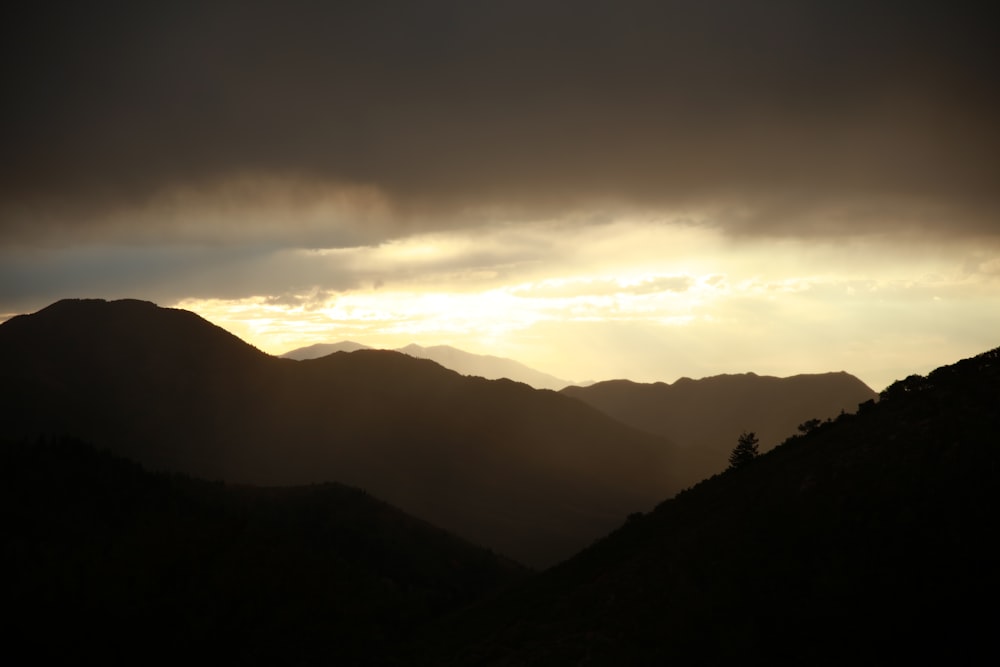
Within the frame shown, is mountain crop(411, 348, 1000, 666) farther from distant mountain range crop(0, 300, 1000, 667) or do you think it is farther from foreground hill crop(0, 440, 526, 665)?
foreground hill crop(0, 440, 526, 665)

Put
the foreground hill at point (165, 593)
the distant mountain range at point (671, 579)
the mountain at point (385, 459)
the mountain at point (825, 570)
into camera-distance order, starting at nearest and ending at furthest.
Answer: the mountain at point (825, 570) → the distant mountain range at point (671, 579) → the foreground hill at point (165, 593) → the mountain at point (385, 459)

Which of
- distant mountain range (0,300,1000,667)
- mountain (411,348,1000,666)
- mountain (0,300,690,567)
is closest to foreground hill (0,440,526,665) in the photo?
distant mountain range (0,300,1000,667)

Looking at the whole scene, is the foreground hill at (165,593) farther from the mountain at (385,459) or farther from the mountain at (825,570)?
the mountain at (385,459)

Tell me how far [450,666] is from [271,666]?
26.4 feet

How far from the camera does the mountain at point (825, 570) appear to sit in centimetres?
1930

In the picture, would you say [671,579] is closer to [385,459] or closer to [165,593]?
[165,593]

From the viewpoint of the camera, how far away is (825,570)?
22625mm

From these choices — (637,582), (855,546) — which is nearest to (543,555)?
(637,582)

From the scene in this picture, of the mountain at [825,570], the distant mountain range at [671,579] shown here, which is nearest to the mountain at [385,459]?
the distant mountain range at [671,579]

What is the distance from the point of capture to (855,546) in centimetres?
2316

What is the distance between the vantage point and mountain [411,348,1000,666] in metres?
19.3

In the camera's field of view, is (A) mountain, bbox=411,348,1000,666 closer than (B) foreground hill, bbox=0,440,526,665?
Yes

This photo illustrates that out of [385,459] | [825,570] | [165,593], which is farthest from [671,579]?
[385,459]

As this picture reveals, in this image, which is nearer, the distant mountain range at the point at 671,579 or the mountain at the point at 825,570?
the mountain at the point at 825,570
